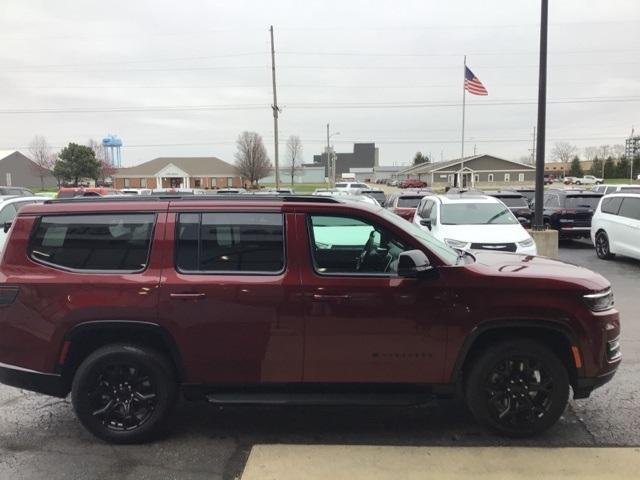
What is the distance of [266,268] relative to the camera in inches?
155

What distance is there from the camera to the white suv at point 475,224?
986 cm

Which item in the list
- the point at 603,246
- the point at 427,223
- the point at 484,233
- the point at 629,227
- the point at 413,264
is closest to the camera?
the point at 413,264

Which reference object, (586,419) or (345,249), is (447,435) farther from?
(345,249)

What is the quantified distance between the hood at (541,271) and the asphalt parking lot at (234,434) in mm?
1165

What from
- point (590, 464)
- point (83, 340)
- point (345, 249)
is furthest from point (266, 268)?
point (590, 464)

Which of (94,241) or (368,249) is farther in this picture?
(368,249)

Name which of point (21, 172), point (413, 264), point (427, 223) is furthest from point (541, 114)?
point (21, 172)

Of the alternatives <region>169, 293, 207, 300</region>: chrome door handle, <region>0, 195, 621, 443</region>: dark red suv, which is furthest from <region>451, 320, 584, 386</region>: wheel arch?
<region>169, 293, 207, 300</region>: chrome door handle

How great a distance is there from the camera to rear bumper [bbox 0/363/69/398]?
3980 mm

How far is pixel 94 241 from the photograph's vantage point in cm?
407

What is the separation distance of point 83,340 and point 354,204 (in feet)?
7.44

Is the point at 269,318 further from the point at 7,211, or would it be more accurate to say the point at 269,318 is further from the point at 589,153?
the point at 589,153

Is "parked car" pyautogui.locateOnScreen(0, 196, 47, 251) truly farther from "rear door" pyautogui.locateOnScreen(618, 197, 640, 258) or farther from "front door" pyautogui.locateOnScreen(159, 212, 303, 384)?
"rear door" pyautogui.locateOnScreen(618, 197, 640, 258)

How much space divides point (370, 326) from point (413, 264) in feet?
1.76
